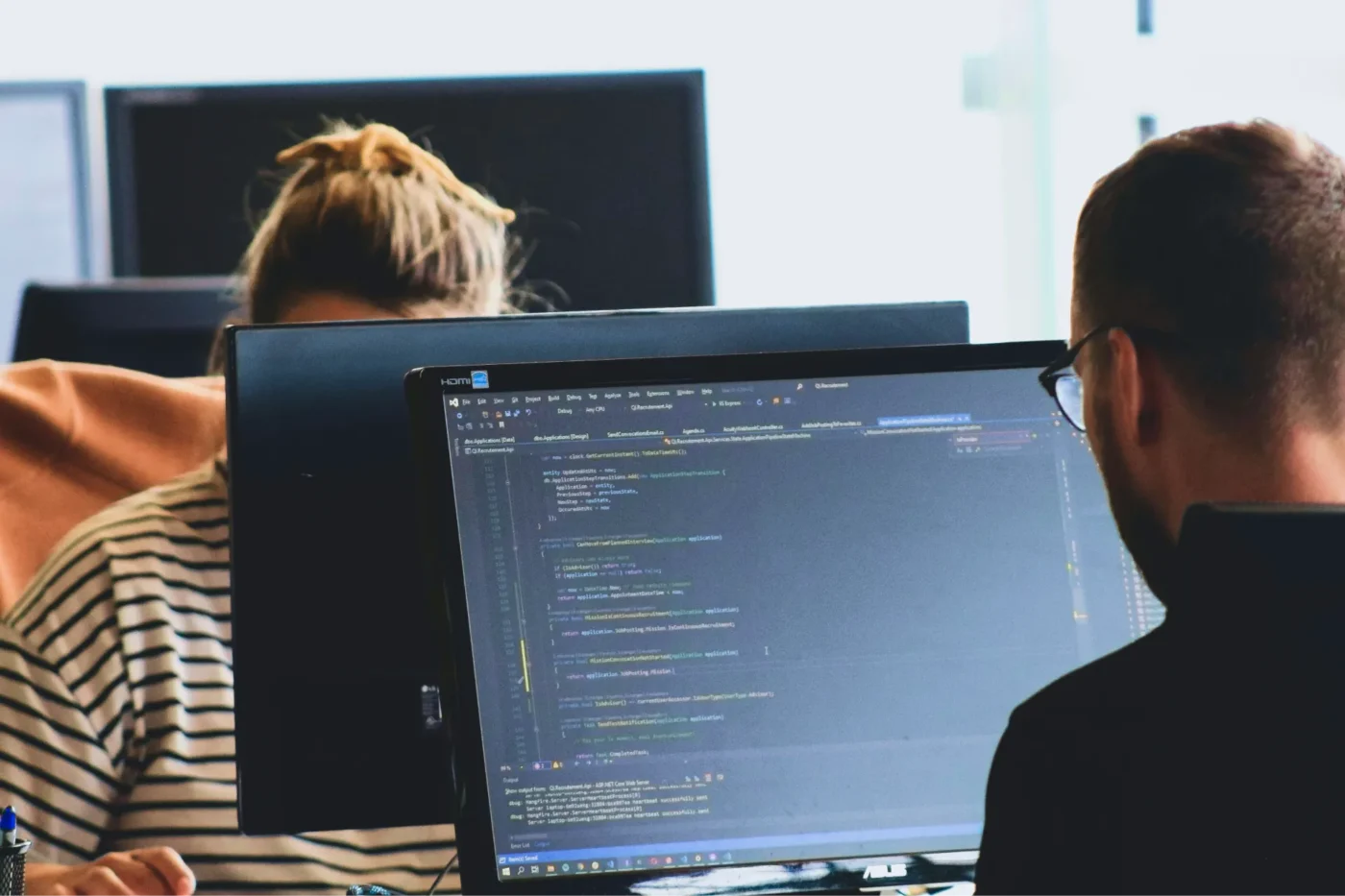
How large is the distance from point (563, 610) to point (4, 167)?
113 inches

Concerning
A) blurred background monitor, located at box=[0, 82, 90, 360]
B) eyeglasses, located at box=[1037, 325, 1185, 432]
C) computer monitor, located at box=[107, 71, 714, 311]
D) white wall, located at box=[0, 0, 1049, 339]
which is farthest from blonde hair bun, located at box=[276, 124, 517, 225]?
blurred background monitor, located at box=[0, 82, 90, 360]

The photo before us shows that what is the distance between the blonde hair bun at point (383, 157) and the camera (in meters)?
1.44

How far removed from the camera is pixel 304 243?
141cm

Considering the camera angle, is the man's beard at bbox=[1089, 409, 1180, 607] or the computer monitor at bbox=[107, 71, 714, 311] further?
the computer monitor at bbox=[107, 71, 714, 311]

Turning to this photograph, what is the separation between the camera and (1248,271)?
81 centimetres

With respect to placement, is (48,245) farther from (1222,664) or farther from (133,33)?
(1222,664)

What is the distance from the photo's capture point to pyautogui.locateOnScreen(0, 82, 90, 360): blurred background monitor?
337 cm

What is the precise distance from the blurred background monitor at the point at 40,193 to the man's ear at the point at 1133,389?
2.98 m

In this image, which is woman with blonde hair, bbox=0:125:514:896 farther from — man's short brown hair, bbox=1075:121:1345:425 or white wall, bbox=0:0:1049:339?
white wall, bbox=0:0:1049:339

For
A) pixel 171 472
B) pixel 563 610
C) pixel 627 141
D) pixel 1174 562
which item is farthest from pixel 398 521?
pixel 627 141

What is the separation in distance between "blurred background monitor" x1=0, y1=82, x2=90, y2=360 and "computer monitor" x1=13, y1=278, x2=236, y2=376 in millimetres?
1233

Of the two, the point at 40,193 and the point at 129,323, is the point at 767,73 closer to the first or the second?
the point at 40,193

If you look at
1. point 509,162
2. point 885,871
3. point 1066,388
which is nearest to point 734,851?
point 885,871

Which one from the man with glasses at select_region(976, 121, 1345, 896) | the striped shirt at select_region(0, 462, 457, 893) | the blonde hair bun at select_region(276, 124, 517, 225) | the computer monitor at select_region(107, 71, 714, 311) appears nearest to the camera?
the man with glasses at select_region(976, 121, 1345, 896)
